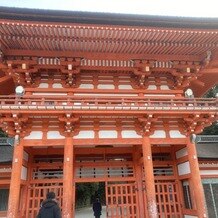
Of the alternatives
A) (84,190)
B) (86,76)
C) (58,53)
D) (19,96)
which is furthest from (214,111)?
(84,190)

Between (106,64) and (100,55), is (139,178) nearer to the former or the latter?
(106,64)

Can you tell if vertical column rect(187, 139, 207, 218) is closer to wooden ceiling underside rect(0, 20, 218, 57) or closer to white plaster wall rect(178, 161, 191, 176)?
white plaster wall rect(178, 161, 191, 176)

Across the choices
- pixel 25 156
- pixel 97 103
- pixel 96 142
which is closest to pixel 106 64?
pixel 97 103

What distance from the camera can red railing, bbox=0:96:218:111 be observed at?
8625 mm

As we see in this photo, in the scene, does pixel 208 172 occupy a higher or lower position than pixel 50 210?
higher

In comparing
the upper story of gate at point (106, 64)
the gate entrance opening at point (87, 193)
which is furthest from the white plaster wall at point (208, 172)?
the gate entrance opening at point (87, 193)

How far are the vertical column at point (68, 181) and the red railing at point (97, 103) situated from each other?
145cm

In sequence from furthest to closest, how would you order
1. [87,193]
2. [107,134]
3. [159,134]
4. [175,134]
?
[87,193]
[175,134]
[159,134]
[107,134]

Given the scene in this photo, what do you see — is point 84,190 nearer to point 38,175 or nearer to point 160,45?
point 38,175

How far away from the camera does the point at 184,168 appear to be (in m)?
10.4

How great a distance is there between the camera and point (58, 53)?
9609mm

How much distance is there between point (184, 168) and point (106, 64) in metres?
5.54

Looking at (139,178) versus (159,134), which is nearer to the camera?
(159,134)

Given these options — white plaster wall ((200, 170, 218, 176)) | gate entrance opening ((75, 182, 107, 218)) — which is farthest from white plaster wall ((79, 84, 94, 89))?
gate entrance opening ((75, 182, 107, 218))
